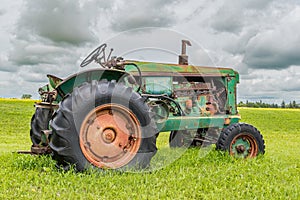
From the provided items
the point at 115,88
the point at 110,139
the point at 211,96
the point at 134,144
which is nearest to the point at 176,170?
the point at 134,144

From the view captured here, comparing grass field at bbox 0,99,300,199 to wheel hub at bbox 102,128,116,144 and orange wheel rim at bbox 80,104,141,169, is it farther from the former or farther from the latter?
wheel hub at bbox 102,128,116,144

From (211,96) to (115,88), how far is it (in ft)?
9.49

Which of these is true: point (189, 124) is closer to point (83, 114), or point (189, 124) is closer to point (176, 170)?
point (176, 170)

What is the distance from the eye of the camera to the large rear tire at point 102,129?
171 inches

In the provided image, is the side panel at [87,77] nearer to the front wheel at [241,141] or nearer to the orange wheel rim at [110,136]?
the orange wheel rim at [110,136]

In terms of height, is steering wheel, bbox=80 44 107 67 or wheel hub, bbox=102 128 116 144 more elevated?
steering wheel, bbox=80 44 107 67

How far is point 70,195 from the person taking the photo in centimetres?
367

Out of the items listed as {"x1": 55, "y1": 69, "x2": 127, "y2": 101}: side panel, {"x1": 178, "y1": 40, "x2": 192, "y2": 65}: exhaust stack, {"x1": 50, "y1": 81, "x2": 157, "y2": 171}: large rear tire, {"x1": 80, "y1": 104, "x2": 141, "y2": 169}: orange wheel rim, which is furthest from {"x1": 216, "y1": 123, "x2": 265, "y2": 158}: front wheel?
{"x1": 55, "y1": 69, "x2": 127, "y2": 101}: side panel

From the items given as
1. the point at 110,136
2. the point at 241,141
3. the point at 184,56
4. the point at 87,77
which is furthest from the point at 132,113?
the point at 184,56

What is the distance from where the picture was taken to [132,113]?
478cm

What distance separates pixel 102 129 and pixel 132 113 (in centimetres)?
48

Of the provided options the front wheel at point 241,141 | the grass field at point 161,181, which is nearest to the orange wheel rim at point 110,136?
the grass field at point 161,181

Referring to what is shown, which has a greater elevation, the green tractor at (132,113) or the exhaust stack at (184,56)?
the exhaust stack at (184,56)

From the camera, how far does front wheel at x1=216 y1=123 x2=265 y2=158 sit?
6148 mm
